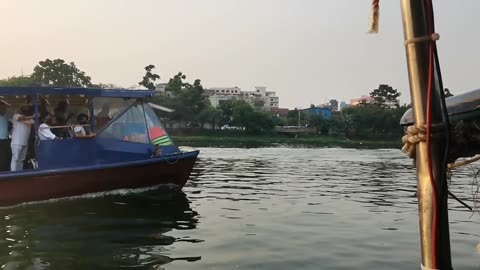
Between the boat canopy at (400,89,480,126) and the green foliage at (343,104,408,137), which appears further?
the green foliage at (343,104,408,137)

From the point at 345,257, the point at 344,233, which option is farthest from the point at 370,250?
the point at 344,233

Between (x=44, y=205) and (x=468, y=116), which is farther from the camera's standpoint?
(x=44, y=205)

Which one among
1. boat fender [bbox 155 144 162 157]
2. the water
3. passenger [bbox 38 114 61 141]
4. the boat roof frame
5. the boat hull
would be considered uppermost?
the boat roof frame

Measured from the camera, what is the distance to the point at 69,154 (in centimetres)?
1043

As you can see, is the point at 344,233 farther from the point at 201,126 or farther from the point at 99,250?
the point at 201,126

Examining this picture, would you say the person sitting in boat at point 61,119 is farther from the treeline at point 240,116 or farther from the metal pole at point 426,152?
the treeline at point 240,116

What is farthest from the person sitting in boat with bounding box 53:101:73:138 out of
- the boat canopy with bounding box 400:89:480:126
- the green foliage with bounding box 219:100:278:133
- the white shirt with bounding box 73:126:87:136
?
the green foliage with bounding box 219:100:278:133

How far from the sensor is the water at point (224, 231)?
630 cm

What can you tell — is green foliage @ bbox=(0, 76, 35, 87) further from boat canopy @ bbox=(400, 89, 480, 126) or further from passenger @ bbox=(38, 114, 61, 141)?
boat canopy @ bbox=(400, 89, 480, 126)

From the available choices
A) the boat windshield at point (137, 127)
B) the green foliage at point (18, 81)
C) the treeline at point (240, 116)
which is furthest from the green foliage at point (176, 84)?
the boat windshield at point (137, 127)

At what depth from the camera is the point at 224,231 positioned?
8.05m

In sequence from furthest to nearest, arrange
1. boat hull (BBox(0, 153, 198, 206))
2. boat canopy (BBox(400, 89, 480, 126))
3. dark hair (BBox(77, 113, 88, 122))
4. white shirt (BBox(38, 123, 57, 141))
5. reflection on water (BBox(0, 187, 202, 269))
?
dark hair (BBox(77, 113, 88, 122)) < white shirt (BBox(38, 123, 57, 141)) < boat hull (BBox(0, 153, 198, 206)) < reflection on water (BBox(0, 187, 202, 269)) < boat canopy (BBox(400, 89, 480, 126))

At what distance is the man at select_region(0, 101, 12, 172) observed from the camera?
10.1 metres

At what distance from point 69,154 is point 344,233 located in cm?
573
